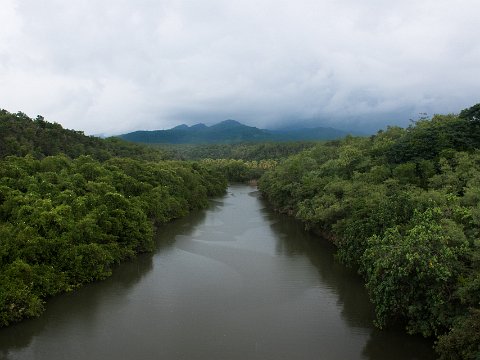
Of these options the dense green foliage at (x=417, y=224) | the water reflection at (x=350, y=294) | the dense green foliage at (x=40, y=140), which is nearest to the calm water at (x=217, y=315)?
the water reflection at (x=350, y=294)

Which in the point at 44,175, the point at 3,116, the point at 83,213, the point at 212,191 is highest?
the point at 3,116

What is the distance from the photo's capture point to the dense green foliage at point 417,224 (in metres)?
15.1

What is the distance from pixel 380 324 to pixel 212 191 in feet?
172

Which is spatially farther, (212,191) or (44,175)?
(212,191)

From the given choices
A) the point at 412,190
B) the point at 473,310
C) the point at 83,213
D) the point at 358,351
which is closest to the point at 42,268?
the point at 83,213

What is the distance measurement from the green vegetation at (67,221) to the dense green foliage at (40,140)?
1985mm

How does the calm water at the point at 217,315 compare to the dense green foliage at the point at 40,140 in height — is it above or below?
below

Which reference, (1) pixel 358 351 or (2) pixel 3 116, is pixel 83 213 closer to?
(1) pixel 358 351

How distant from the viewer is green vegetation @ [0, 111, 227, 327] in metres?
20.2

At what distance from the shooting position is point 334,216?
3114 cm

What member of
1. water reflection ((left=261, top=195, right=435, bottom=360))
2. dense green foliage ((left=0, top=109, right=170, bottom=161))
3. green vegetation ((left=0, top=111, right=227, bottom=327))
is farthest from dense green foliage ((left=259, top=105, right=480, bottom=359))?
dense green foliage ((left=0, top=109, right=170, bottom=161))

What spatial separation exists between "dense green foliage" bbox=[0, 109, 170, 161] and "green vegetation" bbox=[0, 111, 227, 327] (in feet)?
6.51

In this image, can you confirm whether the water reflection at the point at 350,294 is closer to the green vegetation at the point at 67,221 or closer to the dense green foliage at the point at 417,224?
the dense green foliage at the point at 417,224

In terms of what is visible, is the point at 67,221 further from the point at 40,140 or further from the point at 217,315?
the point at 40,140
